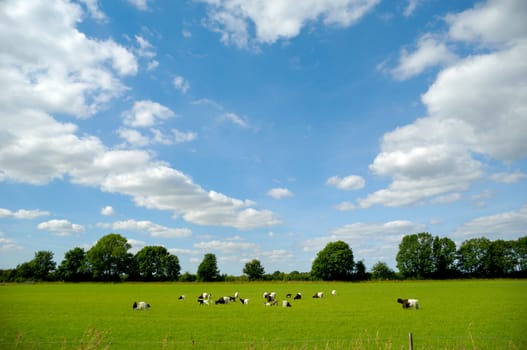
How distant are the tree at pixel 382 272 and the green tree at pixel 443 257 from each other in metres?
13.2

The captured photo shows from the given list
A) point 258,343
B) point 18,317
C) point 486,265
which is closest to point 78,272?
point 18,317

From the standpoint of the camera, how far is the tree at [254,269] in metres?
131

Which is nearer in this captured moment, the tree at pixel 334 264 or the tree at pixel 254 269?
the tree at pixel 334 264

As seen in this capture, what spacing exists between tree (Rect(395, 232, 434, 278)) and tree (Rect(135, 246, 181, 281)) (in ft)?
254

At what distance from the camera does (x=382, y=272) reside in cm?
11862

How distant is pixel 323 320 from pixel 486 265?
364 ft

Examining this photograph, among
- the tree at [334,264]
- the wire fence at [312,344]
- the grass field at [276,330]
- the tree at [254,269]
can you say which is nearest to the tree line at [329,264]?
the tree at [334,264]

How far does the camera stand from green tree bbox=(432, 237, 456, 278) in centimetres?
10932

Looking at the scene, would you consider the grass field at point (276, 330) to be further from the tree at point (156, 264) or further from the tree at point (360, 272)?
the tree at point (156, 264)

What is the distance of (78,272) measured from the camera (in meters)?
110

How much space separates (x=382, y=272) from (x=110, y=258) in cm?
9187

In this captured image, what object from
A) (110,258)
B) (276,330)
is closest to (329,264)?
(110,258)

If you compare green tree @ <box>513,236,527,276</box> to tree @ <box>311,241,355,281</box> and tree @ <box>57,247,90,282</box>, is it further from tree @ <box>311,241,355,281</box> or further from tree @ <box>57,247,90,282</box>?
tree @ <box>57,247,90,282</box>

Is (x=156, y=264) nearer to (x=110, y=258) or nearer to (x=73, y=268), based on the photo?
(x=110, y=258)
